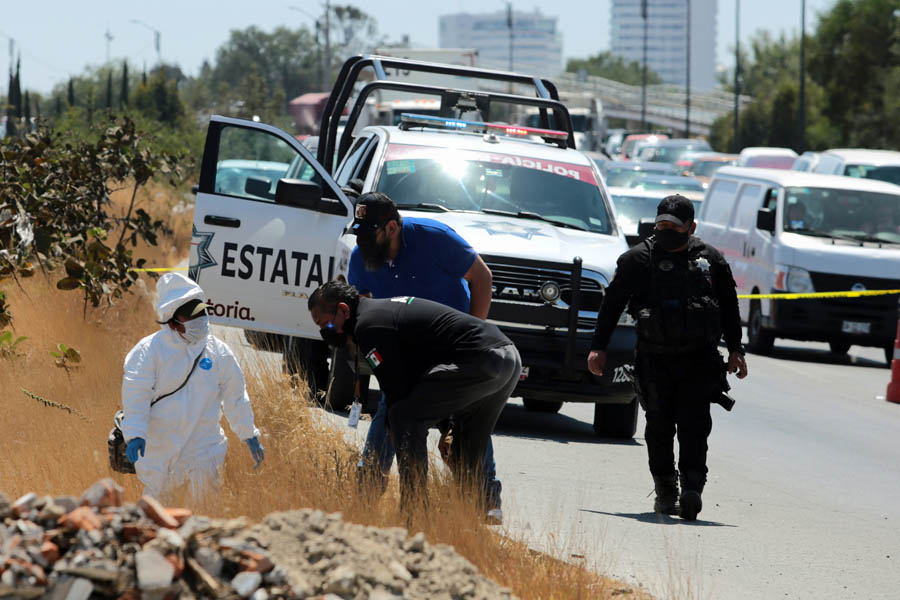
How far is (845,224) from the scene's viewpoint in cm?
1789

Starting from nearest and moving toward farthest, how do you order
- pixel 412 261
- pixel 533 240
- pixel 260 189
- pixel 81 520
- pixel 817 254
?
pixel 81 520, pixel 412 261, pixel 533 240, pixel 260 189, pixel 817 254

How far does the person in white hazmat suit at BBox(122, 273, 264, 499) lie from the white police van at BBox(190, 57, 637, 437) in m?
3.80

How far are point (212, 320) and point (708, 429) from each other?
4.27 metres

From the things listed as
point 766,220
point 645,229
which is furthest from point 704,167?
point 645,229

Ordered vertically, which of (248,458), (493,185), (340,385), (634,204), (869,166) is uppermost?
(869,166)

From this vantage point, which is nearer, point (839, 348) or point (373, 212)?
point (373, 212)

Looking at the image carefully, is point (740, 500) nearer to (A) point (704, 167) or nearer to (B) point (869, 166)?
(B) point (869, 166)

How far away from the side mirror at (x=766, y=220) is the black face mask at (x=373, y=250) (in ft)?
36.3

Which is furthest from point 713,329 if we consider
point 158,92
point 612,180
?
point 158,92

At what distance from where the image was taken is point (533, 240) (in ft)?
34.2

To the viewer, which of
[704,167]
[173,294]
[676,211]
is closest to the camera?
[173,294]

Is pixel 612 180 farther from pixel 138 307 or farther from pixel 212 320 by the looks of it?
pixel 212 320

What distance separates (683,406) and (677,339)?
392mm

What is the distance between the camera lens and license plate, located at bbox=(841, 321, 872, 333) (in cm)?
1705
